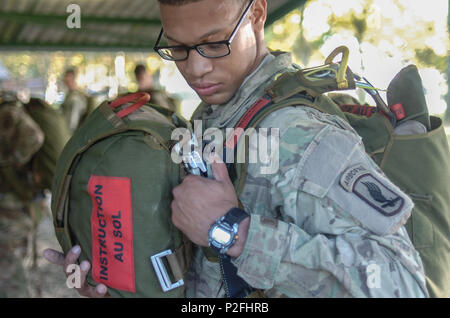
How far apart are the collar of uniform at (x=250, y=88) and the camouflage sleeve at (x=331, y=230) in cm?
31

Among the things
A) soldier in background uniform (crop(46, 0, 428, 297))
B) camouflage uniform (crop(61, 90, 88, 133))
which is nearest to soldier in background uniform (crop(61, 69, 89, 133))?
camouflage uniform (crop(61, 90, 88, 133))

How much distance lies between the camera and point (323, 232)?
1.05 m

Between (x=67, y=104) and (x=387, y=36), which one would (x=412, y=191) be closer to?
(x=387, y=36)

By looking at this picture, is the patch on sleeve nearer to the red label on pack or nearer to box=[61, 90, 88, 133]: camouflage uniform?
the red label on pack

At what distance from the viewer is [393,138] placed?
4.32 ft

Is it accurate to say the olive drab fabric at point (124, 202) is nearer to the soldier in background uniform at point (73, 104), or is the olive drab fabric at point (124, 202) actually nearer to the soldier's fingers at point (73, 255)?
the soldier's fingers at point (73, 255)

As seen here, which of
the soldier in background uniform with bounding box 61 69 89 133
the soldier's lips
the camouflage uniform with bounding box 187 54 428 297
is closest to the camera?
the camouflage uniform with bounding box 187 54 428 297

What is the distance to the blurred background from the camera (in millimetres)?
3184

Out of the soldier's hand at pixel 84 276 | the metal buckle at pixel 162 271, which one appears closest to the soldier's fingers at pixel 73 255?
the soldier's hand at pixel 84 276

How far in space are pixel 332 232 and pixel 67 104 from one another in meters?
5.94

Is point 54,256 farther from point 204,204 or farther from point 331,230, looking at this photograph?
point 331,230

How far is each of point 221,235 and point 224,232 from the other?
0.01 m

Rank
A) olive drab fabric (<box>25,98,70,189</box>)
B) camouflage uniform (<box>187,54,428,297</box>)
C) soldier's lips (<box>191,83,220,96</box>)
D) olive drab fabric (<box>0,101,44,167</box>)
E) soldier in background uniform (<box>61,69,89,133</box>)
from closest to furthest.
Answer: camouflage uniform (<box>187,54,428,297</box>) < soldier's lips (<box>191,83,220,96</box>) < olive drab fabric (<box>0,101,44,167</box>) < olive drab fabric (<box>25,98,70,189</box>) < soldier in background uniform (<box>61,69,89,133</box>)
